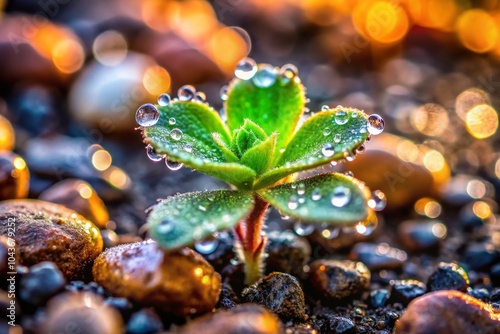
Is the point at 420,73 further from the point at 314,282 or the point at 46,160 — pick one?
the point at 46,160

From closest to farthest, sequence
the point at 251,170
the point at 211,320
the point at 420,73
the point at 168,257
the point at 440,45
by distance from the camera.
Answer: the point at 211,320 < the point at 168,257 < the point at 251,170 < the point at 420,73 < the point at 440,45

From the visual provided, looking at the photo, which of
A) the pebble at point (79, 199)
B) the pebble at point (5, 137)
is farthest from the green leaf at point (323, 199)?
the pebble at point (5, 137)

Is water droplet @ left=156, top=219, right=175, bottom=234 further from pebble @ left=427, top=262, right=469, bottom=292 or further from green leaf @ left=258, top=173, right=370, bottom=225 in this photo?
pebble @ left=427, top=262, right=469, bottom=292

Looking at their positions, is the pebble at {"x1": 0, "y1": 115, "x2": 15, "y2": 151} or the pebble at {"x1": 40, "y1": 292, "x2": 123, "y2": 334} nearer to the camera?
the pebble at {"x1": 40, "y1": 292, "x2": 123, "y2": 334}

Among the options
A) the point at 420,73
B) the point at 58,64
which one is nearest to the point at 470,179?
the point at 420,73

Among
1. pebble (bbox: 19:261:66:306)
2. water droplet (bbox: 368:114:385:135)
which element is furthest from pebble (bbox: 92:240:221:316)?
water droplet (bbox: 368:114:385:135)

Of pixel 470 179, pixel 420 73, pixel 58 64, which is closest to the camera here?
pixel 470 179
